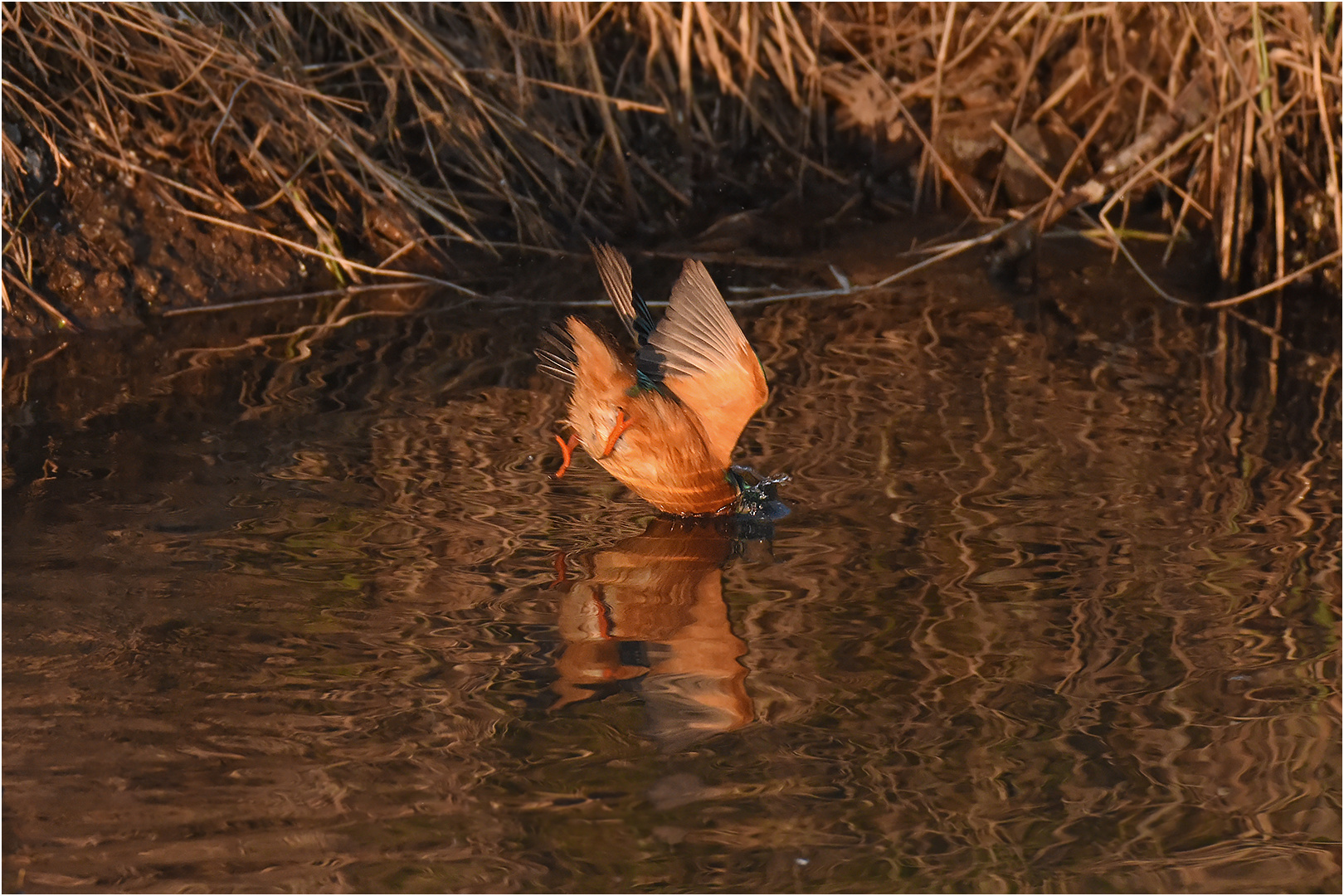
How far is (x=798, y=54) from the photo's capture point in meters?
7.53

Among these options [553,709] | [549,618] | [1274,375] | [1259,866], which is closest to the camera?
[1259,866]

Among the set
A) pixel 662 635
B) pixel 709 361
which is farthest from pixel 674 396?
pixel 662 635

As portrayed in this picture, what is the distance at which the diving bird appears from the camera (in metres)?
3.67

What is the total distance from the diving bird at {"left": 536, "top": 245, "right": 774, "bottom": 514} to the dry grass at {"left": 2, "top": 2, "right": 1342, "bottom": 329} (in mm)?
2730

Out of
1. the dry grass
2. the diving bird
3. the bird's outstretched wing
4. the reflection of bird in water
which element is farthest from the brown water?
the dry grass

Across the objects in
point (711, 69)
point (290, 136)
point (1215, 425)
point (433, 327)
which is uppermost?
point (711, 69)

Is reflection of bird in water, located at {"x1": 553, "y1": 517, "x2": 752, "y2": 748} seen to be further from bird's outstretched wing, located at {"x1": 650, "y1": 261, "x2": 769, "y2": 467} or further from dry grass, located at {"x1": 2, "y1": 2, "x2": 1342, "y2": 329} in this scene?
dry grass, located at {"x1": 2, "y1": 2, "x2": 1342, "y2": 329}

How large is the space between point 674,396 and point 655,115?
402cm

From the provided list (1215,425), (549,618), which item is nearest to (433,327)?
(549,618)

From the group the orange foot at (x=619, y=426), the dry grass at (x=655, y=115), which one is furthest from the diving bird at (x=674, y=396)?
the dry grass at (x=655, y=115)

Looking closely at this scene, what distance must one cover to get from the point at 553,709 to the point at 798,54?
5401 millimetres

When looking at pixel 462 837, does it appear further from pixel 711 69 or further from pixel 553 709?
pixel 711 69

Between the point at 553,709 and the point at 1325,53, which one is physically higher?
the point at 1325,53

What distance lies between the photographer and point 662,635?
3258 mm
